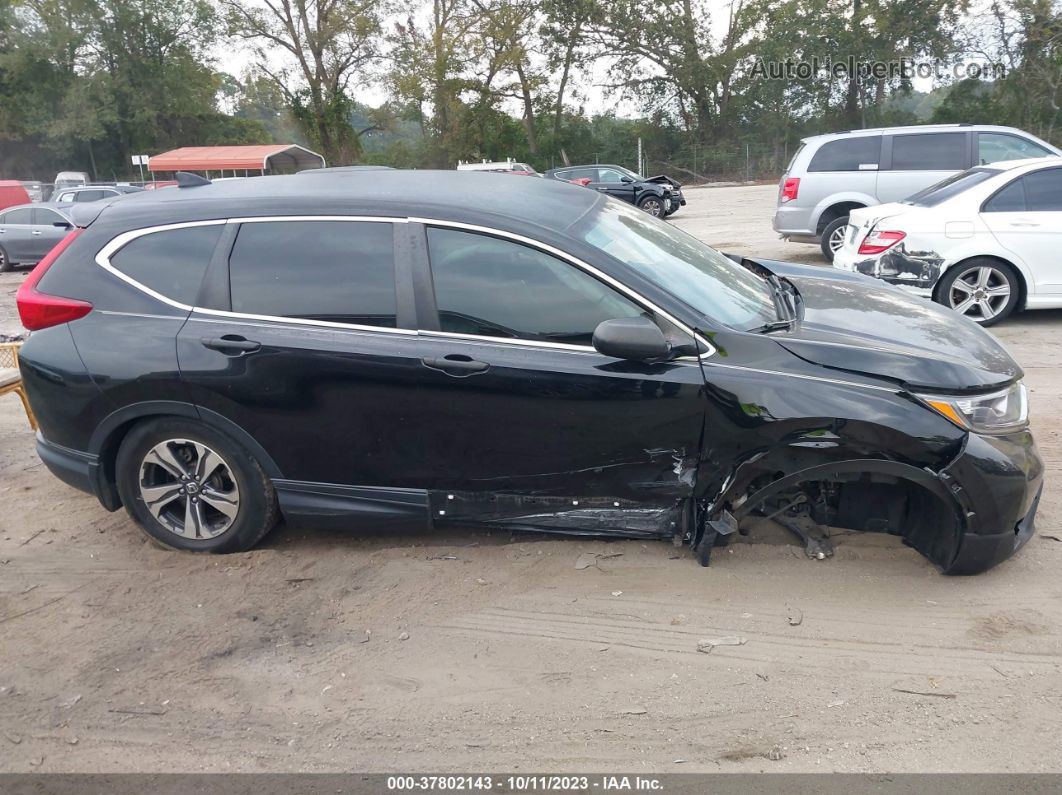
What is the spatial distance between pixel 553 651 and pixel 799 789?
1075 millimetres

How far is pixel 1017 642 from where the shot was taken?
3.33 metres

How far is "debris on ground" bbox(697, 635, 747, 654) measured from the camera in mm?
3387

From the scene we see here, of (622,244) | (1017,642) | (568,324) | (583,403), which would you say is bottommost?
(1017,642)

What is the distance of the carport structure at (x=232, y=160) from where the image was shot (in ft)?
118

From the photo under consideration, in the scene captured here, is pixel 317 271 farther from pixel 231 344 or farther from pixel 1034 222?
pixel 1034 222

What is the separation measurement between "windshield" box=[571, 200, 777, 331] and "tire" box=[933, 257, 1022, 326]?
441 centimetres

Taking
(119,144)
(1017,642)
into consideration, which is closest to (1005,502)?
(1017,642)

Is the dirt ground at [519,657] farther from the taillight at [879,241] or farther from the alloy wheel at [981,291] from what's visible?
the taillight at [879,241]

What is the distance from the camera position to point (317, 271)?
3.95 m

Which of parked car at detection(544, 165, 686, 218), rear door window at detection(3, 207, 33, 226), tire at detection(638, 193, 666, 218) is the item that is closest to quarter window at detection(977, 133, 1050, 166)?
parked car at detection(544, 165, 686, 218)

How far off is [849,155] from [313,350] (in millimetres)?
10242

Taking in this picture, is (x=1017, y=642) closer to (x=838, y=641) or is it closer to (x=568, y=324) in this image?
(x=838, y=641)

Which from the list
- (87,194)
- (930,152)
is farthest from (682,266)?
(87,194)

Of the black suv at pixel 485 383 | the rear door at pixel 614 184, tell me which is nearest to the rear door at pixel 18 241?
the rear door at pixel 614 184
